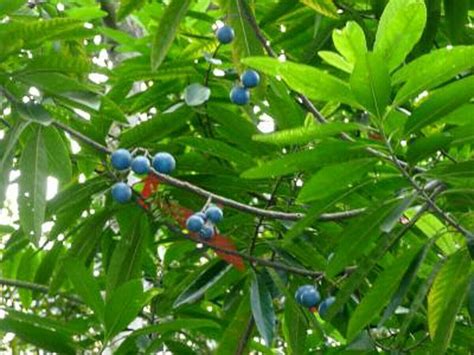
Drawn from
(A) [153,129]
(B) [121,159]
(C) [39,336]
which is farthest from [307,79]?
(C) [39,336]

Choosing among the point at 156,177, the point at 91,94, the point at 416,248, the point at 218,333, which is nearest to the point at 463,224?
the point at 416,248

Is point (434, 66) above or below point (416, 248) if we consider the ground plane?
above

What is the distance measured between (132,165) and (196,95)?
0.30 meters

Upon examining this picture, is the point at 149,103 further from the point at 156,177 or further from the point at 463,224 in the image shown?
the point at 463,224

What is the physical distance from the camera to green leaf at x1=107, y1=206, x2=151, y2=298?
2148 millimetres

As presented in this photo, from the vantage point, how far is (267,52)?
1738 mm

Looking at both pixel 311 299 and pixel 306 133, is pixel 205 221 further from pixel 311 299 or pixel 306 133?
pixel 306 133

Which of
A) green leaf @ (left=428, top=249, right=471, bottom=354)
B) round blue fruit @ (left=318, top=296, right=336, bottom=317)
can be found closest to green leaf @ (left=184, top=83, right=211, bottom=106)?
round blue fruit @ (left=318, top=296, right=336, bottom=317)

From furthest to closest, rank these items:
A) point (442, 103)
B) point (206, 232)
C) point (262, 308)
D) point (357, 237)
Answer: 1. point (262, 308)
2. point (206, 232)
3. point (357, 237)
4. point (442, 103)

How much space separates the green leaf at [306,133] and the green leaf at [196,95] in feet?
1.68

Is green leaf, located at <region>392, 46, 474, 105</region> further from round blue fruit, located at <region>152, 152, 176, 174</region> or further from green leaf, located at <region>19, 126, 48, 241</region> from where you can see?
green leaf, located at <region>19, 126, 48, 241</region>

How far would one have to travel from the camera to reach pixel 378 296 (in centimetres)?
171

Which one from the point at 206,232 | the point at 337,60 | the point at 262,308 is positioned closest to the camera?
the point at 337,60

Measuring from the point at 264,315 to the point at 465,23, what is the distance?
2.53 ft
